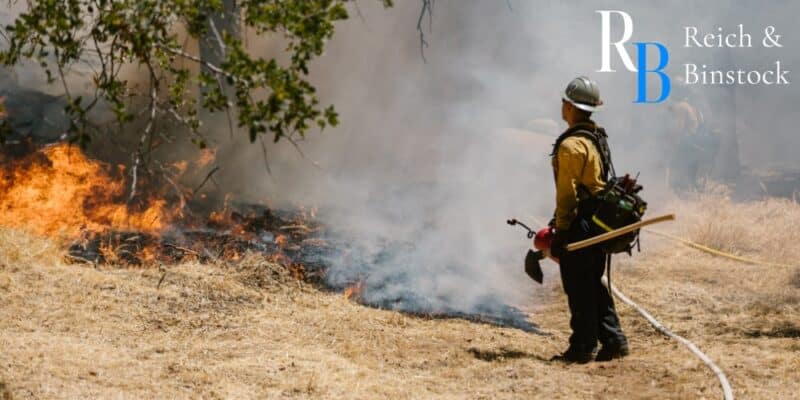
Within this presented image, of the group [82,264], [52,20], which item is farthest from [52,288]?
[52,20]

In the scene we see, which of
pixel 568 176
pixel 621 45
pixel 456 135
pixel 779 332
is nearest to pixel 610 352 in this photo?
pixel 568 176

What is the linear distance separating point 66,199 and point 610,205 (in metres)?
6.23

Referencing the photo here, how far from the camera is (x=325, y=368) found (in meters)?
5.63

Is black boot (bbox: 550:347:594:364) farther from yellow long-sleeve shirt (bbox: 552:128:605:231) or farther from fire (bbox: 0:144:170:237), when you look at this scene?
fire (bbox: 0:144:170:237)

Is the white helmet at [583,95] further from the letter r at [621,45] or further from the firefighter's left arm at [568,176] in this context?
the letter r at [621,45]

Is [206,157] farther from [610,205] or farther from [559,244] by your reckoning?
[610,205]

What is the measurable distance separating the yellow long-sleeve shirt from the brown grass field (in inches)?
43.8

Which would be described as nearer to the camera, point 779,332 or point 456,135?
point 779,332

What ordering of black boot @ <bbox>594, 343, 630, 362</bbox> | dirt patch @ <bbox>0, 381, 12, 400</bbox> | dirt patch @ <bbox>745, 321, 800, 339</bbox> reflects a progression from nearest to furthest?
dirt patch @ <bbox>0, 381, 12, 400</bbox>
black boot @ <bbox>594, 343, 630, 362</bbox>
dirt patch @ <bbox>745, 321, 800, 339</bbox>

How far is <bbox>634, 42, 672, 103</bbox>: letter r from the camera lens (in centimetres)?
1752

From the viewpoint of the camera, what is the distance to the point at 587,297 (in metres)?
5.82

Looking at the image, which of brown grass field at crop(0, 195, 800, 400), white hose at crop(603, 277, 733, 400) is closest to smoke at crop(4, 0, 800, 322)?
brown grass field at crop(0, 195, 800, 400)

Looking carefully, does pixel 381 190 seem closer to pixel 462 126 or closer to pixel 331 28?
pixel 462 126

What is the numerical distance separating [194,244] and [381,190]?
4346 millimetres
